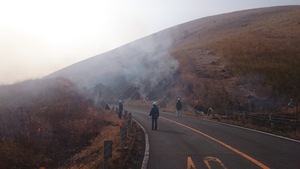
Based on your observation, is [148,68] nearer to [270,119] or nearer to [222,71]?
[222,71]

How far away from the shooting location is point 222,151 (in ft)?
42.0

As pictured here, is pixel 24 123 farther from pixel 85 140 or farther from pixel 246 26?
pixel 246 26

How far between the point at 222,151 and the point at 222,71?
Result: 120 ft

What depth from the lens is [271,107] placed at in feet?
117

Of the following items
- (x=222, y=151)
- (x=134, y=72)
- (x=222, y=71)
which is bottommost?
(x=222, y=151)

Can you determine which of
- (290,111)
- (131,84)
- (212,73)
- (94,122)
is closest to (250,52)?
(212,73)

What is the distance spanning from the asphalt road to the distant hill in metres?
17.2

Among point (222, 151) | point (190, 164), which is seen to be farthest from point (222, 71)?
point (190, 164)

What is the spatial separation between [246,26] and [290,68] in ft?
127

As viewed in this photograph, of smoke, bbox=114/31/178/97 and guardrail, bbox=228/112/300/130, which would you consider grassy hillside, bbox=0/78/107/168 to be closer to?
guardrail, bbox=228/112/300/130

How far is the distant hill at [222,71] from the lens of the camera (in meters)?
39.4

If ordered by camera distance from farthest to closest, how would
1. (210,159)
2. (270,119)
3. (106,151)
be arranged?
(270,119) → (210,159) → (106,151)

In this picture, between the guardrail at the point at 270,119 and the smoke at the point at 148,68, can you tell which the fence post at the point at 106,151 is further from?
the smoke at the point at 148,68

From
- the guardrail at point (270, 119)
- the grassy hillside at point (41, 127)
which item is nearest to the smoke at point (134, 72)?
the grassy hillside at point (41, 127)
